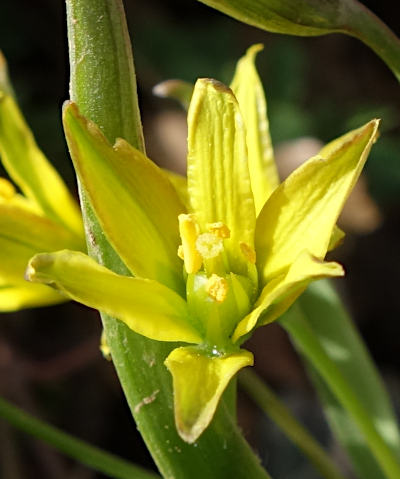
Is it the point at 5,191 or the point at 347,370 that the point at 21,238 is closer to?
the point at 5,191

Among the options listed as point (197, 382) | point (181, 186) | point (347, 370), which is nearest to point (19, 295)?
point (181, 186)

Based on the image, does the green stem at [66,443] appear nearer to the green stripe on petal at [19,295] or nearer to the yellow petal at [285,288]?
the green stripe on petal at [19,295]

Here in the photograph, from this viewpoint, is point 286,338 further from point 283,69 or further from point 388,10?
point 388,10

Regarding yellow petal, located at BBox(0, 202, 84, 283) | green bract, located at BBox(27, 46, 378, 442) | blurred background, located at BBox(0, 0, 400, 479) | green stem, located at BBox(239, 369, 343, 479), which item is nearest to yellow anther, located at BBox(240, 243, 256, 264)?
green bract, located at BBox(27, 46, 378, 442)

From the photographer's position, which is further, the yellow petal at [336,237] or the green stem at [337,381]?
the green stem at [337,381]

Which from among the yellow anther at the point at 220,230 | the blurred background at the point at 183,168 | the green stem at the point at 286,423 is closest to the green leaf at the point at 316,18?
the yellow anther at the point at 220,230
